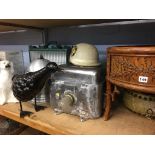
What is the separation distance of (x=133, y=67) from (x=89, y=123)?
248 millimetres

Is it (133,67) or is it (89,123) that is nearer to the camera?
(133,67)

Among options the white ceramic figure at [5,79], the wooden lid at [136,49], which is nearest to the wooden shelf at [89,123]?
the white ceramic figure at [5,79]

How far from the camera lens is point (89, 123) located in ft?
1.94

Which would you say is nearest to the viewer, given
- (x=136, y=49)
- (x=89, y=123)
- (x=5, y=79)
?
(x=136, y=49)

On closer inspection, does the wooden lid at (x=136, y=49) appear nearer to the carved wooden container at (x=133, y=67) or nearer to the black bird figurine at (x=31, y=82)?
the carved wooden container at (x=133, y=67)

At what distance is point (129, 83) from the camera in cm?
51

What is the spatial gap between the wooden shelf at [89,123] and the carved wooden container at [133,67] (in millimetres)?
147

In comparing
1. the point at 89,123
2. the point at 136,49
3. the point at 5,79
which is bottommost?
the point at 89,123

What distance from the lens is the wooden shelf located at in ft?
1.79

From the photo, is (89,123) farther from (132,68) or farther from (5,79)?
(5,79)

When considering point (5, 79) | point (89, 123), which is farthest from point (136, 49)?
point (5, 79)

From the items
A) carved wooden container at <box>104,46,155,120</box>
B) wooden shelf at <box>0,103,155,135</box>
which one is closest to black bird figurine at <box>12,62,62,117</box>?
wooden shelf at <box>0,103,155,135</box>

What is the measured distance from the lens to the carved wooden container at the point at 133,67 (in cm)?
46

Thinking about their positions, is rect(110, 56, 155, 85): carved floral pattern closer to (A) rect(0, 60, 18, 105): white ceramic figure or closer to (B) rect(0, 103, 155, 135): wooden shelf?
(B) rect(0, 103, 155, 135): wooden shelf
